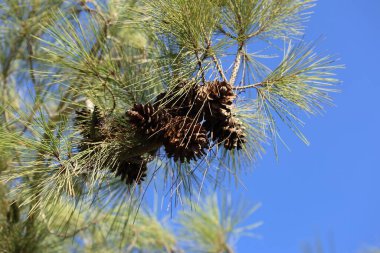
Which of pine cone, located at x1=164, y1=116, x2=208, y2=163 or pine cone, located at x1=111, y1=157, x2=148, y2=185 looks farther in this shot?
pine cone, located at x1=111, y1=157, x2=148, y2=185

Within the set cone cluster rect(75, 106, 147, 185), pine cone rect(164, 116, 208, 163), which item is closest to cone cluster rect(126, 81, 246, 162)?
pine cone rect(164, 116, 208, 163)

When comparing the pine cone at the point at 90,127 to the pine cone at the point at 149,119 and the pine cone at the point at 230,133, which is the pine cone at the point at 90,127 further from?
the pine cone at the point at 230,133

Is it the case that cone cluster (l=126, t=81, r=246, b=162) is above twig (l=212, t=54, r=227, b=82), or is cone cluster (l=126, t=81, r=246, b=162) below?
below

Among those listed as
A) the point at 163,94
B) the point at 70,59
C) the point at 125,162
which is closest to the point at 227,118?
the point at 163,94

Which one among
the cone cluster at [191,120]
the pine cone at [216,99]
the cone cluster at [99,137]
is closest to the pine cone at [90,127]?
the cone cluster at [99,137]

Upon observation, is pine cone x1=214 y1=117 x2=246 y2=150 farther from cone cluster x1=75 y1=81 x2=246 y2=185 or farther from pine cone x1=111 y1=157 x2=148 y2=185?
pine cone x1=111 y1=157 x2=148 y2=185

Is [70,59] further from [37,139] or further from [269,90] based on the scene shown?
[269,90]

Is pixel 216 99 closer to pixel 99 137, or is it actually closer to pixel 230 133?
pixel 230 133

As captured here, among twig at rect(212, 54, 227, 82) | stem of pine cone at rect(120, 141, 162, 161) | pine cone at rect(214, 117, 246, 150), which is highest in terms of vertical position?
twig at rect(212, 54, 227, 82)
